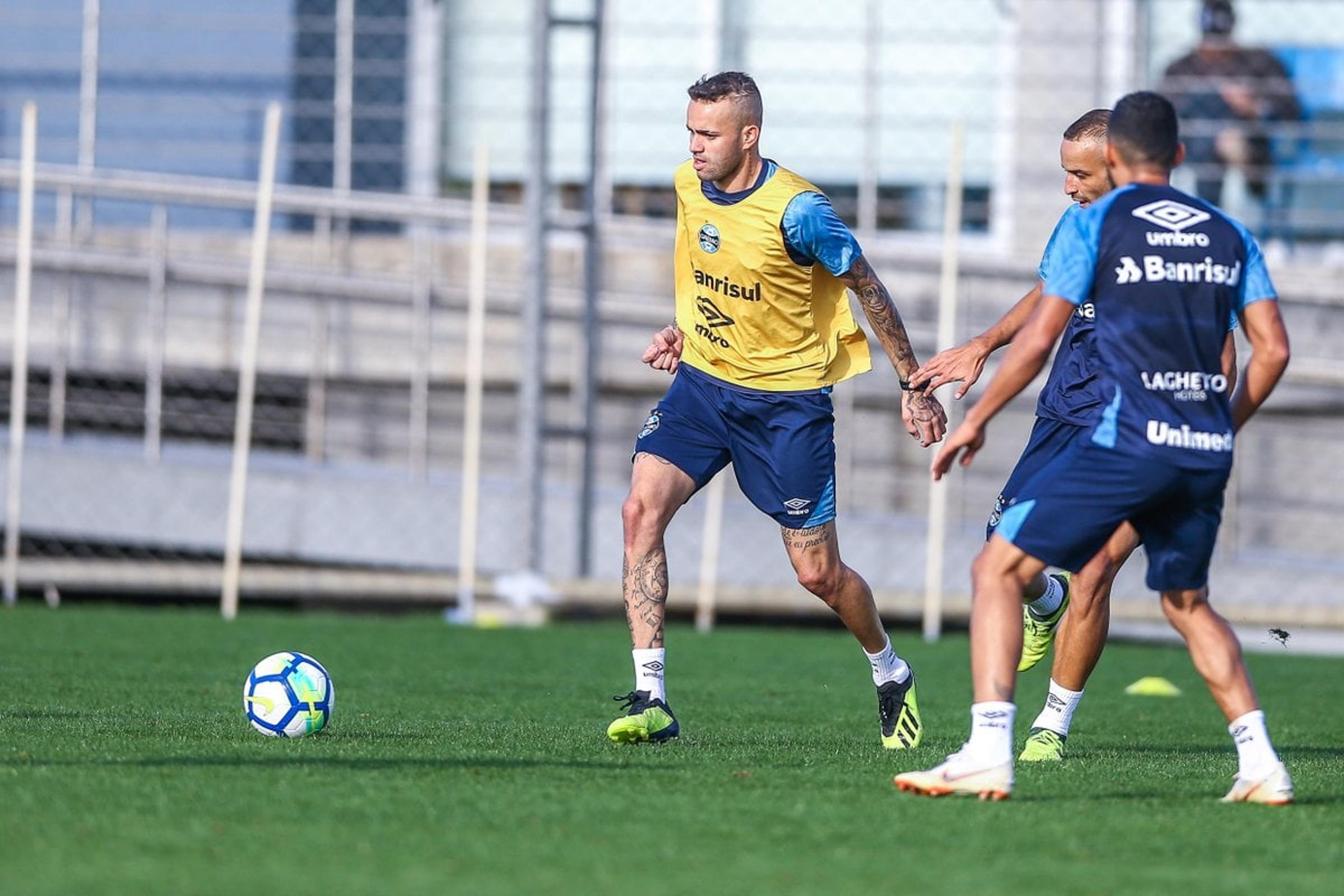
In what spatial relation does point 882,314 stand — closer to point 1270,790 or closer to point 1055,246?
point 1055,246

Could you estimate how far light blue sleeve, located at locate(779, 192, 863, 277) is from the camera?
6555 millimetres

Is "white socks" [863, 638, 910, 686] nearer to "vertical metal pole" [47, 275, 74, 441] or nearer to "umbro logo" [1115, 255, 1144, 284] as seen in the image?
"umbro logo" [1115, 255, 1144, 284]

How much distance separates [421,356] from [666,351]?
682 cm

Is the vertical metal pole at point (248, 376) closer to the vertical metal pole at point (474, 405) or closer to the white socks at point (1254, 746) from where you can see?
the vertical metal pole at point (474, 405)

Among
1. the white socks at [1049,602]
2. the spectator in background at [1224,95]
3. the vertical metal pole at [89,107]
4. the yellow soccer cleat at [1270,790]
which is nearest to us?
the yellow soccer cleat at [1270,790]

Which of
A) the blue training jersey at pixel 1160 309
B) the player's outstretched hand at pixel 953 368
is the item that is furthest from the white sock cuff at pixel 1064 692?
the blue training jersey at pixel 1160 309

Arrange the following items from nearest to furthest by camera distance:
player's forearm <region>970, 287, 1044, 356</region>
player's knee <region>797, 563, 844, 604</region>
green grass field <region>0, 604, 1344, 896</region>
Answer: green grass field <region>0, 604, 1344, 896</region>
player's forearm <region>970, 287, 1044, 356</region>
player's knee <region>797, 563, 844, 604</region>

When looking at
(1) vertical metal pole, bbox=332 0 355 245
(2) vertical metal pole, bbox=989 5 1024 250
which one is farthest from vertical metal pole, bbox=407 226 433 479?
(2) vertical metal pole, bbox=989 5 1024 250

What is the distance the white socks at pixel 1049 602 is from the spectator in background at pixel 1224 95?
6.96 meters

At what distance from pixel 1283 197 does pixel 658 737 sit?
870cm

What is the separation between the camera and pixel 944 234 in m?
13.3

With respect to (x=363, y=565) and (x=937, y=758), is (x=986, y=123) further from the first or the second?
(x=937, y=758)

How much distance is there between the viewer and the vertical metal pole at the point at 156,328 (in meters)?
13.2

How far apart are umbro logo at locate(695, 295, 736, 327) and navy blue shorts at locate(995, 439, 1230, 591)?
186cm
